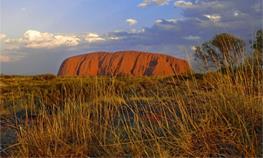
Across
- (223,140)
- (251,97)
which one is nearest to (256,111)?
(251,97)

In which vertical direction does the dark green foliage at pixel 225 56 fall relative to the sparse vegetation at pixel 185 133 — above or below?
above

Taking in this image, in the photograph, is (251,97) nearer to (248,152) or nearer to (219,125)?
(219,125)

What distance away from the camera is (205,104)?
6820 millimetres

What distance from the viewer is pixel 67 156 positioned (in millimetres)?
6473

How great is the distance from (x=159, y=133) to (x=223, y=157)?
4.11 ft

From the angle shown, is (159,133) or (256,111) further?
(159,133)

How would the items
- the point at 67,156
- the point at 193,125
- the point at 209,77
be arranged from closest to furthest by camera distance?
the point at 193,125
the point at 67,156
the point at 209,77

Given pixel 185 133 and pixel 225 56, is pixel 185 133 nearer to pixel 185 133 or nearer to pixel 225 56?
pixel 185 133

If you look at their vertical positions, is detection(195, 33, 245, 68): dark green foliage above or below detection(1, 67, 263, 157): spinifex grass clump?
above

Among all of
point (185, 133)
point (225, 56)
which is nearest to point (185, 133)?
point (185, 133)

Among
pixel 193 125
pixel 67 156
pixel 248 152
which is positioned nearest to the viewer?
pixel 248 152

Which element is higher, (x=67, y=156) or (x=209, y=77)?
(x=209, y=77)

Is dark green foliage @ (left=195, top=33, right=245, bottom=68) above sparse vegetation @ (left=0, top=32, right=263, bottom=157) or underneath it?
above

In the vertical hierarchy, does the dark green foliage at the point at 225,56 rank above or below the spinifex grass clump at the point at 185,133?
above
